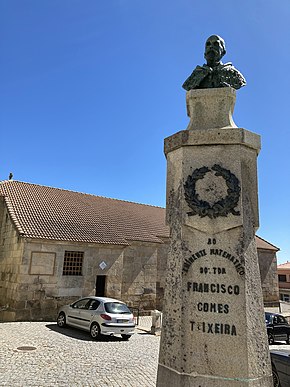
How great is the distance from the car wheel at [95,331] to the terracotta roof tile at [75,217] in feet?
18.9

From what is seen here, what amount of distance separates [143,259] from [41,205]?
7496 millimetres

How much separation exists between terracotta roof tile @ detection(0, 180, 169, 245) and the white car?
452 cm

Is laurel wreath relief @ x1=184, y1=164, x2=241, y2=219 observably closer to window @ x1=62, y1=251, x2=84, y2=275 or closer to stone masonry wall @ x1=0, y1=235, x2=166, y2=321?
stone masonry wall @ x1=0, y1=235, x2=166, y2=321

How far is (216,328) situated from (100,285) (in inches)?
634

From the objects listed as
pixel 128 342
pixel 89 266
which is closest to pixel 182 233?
pixel 128 342

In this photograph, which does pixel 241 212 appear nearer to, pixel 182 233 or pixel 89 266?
pixel 182 233

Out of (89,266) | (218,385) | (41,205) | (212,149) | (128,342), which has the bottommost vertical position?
(128,342)

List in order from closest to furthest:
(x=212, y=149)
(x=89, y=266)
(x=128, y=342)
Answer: (x=212, y=149) → (x=128, y=342) → (x=89, y=266)

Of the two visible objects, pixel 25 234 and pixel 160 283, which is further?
pixel 160 283

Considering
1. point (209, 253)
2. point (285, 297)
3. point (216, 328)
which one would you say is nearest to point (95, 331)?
point (216, 328)

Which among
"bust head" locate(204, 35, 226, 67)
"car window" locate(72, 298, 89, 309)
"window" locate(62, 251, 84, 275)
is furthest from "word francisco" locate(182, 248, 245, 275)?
"window" locate(62, 251, 84, 275)

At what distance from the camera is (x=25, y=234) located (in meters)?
15.5

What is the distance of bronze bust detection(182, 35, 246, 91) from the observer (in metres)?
4.43

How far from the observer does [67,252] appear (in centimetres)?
1720
